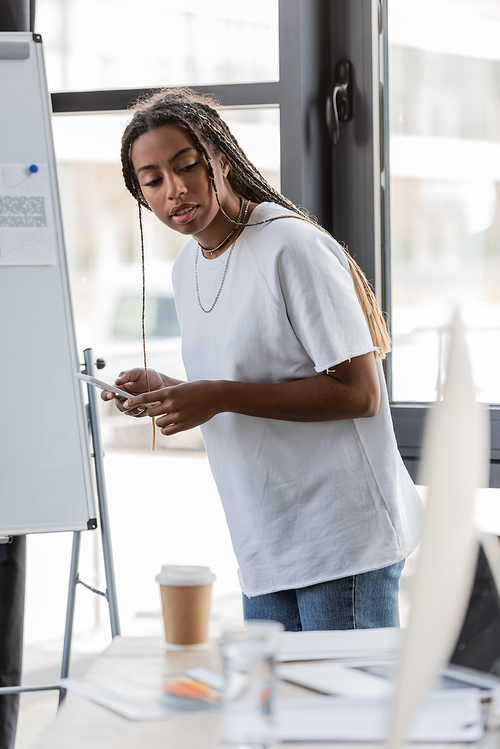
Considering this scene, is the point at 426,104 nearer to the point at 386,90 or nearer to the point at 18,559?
the point at 386,90

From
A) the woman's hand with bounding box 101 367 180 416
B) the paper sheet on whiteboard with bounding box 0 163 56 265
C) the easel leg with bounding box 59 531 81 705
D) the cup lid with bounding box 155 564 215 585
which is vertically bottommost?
the easel leg with bounding box 59 531 81 705

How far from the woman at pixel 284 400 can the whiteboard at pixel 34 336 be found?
44 centimetres

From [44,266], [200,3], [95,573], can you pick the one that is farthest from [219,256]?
[95,573]

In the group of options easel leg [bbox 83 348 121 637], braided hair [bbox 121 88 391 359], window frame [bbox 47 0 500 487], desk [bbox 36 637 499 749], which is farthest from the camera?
window frame [bbox 47 0 500 487]

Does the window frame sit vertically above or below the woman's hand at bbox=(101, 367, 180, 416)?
above

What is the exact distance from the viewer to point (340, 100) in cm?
190

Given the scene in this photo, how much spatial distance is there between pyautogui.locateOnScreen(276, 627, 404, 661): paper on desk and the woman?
0.27 meters

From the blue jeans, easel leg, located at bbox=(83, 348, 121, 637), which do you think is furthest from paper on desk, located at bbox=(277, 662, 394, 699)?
easel leg, located at bbox=(83, 348, 121, 637)

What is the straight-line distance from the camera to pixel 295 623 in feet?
4.25

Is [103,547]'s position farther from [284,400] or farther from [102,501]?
[284,400]

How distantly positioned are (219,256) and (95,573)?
4.11 ft

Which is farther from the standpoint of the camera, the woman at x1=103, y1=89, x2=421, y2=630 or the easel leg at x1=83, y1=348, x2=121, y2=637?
the easel leg at x1=83, y1=348, x2=121, y2=637

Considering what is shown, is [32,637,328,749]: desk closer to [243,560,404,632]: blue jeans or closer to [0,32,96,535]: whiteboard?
[243,560,404,632]: blue jeans

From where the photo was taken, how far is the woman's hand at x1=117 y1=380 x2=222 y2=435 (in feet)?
3.94
